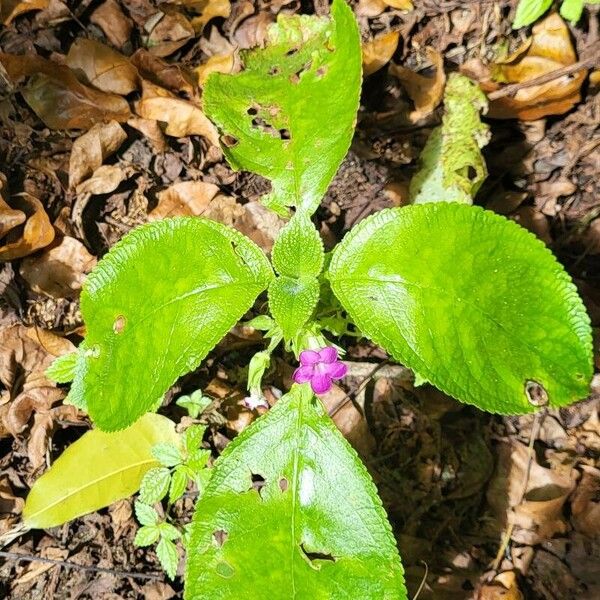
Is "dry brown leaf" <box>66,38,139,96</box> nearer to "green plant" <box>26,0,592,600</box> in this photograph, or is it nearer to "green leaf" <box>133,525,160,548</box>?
"green plant" <box>26,0,592,600</box>

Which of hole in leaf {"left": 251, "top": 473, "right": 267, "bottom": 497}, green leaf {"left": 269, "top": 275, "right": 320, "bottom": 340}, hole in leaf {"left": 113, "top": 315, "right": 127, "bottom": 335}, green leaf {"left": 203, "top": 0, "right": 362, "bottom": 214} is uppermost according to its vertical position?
green leaf {"left": 203, "top": 0, "right": 362, "bottom": 214}

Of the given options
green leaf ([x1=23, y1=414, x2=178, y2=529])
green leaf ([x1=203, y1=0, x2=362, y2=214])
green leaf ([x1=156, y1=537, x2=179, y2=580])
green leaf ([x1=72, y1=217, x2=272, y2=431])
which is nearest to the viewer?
green leaf ([x1=72, y1=217, x2=272, y2=431])

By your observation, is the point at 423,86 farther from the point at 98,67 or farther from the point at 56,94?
the point at 56,94

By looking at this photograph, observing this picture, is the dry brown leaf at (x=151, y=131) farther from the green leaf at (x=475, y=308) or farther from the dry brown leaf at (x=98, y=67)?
the green leaf at (x=475, y=308)

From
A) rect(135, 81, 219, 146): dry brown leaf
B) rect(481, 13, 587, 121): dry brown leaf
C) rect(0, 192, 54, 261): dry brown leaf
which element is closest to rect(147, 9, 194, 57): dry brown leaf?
rect(135, 81, 219, 146): dry brown leaf

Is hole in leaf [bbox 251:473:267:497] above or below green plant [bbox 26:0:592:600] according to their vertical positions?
below

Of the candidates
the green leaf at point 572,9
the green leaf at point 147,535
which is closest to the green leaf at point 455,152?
the green leaf at point 572,9
